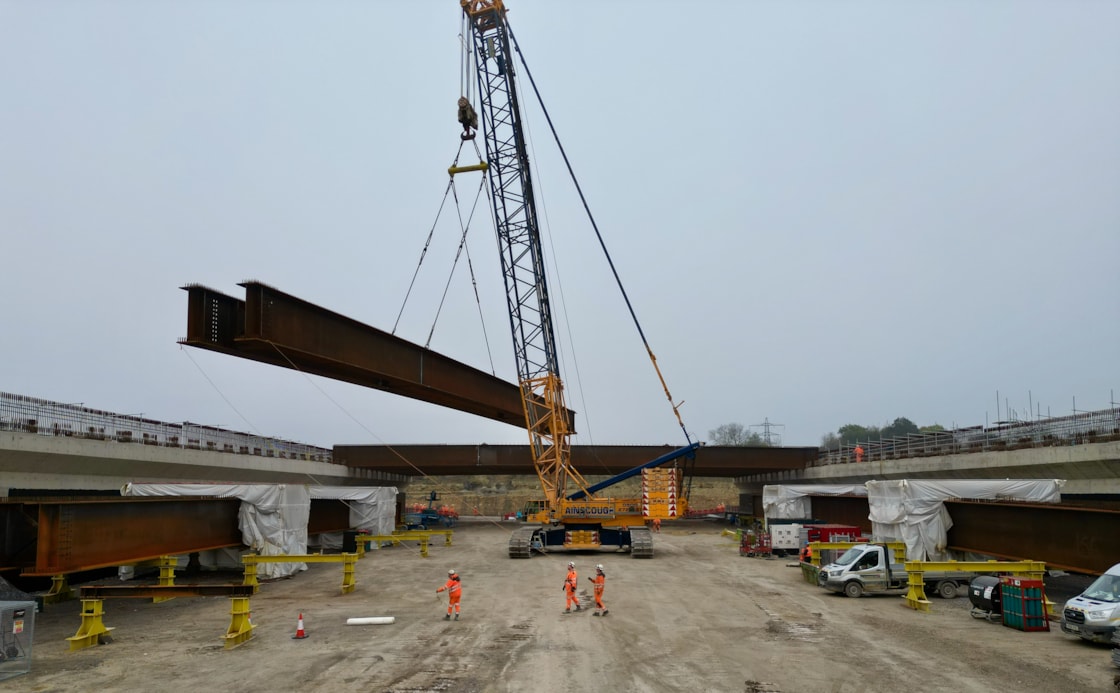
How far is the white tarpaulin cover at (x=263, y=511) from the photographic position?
2484 cm

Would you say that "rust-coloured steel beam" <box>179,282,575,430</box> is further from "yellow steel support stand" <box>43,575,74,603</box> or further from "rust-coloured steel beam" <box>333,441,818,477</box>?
"rust-coloured steel beam" <box>333,441,818,477</box>

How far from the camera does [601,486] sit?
3916 cm

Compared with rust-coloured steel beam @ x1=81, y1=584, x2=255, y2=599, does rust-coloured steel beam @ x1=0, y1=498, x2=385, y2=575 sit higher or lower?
higher

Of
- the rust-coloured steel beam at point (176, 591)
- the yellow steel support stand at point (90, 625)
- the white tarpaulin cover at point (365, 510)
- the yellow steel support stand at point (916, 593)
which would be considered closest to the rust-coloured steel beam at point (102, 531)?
the yellow steel support stand at point (90, 625)

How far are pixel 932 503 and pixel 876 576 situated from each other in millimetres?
4240

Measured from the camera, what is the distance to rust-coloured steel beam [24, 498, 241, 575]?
16.4 metres

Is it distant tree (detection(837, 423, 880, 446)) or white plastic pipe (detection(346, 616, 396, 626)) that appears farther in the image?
distant tree (detection(837, 423, 880, 446))

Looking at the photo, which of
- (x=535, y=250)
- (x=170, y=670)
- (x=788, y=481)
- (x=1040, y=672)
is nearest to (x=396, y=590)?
(x=170, y=670)

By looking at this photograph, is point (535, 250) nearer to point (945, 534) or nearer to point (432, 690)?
point (945, 534)

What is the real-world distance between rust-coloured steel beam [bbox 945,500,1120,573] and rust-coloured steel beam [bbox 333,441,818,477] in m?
33.6

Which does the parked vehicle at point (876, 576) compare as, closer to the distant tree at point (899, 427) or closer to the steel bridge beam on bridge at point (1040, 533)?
the steel bridge beam on bridge at point (1040, 533)

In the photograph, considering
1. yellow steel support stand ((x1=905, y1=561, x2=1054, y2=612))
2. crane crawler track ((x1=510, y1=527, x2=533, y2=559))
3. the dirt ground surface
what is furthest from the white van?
crane crawler track ((x1=510, y1=527, x2=533, y2=559))

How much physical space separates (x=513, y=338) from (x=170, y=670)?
1086 inches

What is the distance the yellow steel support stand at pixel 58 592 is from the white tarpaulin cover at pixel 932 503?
2638 cm
